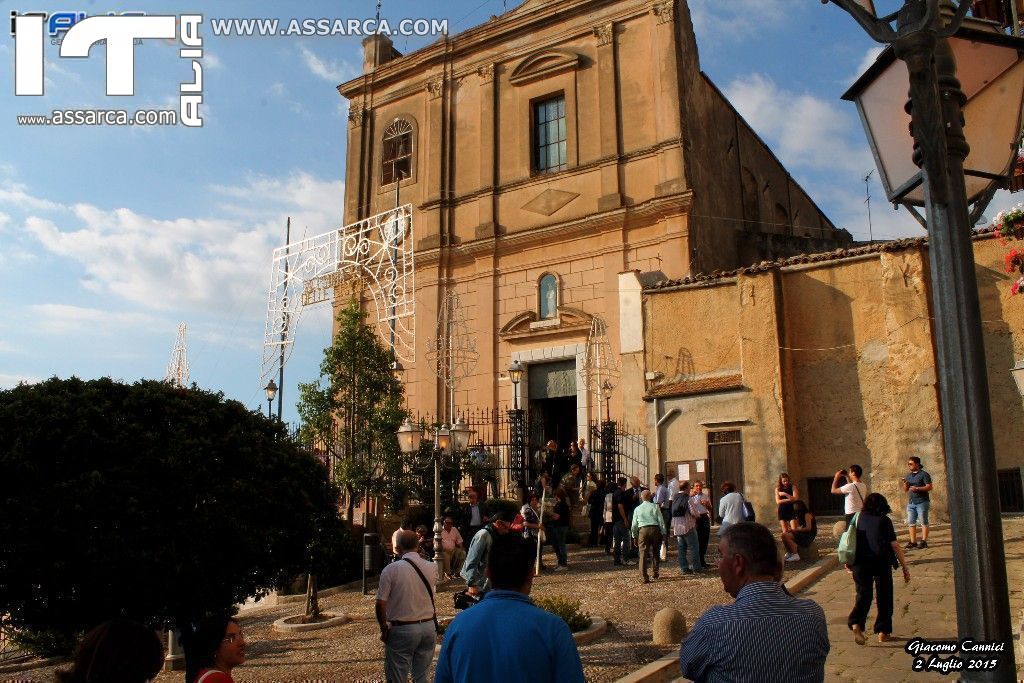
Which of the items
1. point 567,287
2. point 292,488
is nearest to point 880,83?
point 292,488

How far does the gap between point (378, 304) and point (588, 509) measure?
41.3 ft

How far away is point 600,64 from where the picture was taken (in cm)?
2636

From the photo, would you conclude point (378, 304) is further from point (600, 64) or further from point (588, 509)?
point (588, 509)

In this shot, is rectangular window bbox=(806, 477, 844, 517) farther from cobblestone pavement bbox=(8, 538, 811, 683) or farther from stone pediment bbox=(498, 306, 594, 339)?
stone pediment bbox=(498, 306, 594, 339)

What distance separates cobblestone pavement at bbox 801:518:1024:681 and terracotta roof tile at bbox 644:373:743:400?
6509 mm

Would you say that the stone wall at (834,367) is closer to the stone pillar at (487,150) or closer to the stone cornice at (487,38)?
the stone pillar at (487,150)

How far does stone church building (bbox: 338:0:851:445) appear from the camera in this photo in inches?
976

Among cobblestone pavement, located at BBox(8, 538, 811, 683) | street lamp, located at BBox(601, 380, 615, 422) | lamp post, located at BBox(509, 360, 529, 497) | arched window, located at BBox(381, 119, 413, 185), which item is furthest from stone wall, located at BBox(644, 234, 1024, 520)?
arched window, located at BBox(381, 119, 413, 185)

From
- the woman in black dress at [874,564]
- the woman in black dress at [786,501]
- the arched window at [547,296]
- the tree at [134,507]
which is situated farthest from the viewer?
the arched window at [547,296]

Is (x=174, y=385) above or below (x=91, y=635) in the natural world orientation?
above

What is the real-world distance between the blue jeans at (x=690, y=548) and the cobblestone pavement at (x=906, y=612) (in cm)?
219

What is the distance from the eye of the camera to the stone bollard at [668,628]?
9.48 meters

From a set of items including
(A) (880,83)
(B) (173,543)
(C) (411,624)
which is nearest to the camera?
(A) (880,83)

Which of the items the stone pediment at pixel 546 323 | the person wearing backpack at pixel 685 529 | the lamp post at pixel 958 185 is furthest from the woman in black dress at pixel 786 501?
the stone pediment at pixel 546 323
